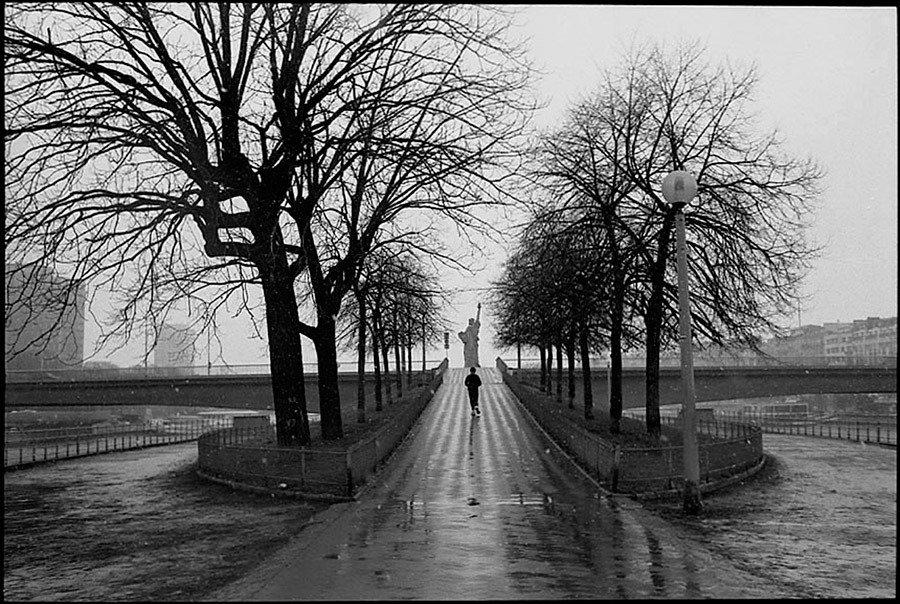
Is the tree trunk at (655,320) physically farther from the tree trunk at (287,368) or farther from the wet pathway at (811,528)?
the tree trunk at (287,368)

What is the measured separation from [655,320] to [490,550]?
1613 cm

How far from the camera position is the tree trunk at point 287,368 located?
23172mm

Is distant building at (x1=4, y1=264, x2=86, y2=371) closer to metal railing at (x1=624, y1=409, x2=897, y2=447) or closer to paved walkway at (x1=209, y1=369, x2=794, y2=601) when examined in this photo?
paved walkway at (x1=209, y1=369, x2=794, y2=601)

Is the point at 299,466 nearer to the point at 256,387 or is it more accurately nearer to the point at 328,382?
the point at 328,382

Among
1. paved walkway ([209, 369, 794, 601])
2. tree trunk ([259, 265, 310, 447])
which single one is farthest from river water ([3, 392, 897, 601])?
tree trunk ([259, 265, 310, 447])

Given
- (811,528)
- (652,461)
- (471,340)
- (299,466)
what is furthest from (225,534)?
(471,340)

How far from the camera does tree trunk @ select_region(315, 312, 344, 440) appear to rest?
27.7 m

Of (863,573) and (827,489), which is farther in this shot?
A: (827,489)

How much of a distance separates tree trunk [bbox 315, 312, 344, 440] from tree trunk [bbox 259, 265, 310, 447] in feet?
11.1

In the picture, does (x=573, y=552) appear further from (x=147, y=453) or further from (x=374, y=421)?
(x=147, y=453)

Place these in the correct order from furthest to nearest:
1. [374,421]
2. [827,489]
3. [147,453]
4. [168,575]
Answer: [147,453] → [374,421] → [827,489] → [168,575]

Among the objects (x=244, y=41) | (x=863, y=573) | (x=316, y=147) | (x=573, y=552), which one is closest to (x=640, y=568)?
(x=573, y=552)

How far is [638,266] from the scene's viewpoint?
87.0 feet

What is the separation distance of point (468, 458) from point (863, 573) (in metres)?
14.1
